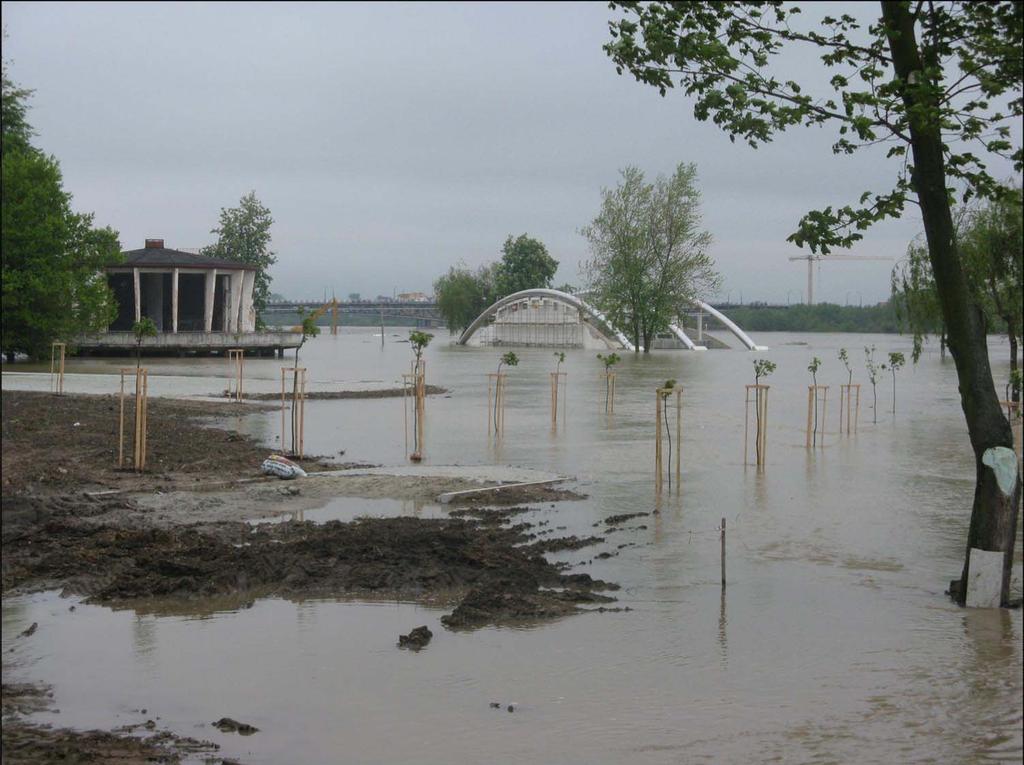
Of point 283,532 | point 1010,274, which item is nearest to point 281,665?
point 283,532

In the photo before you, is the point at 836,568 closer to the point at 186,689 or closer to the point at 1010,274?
the point at 186,689

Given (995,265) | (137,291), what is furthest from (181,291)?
(995,265)

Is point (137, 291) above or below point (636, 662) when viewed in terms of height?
above

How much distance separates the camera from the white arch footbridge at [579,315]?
87.1 metres

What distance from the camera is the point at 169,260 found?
6175 cm

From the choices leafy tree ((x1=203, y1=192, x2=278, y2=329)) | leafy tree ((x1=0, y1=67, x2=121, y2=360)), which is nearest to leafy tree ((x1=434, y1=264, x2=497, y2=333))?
leafy tree ((x1=203, y1=192, x2=278, y2=329))

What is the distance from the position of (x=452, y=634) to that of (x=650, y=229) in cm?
6481

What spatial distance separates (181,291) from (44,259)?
2418cm

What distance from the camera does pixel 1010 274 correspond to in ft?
65.7

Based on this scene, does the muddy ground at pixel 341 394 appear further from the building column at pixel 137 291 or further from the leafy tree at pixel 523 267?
the leafy tree at pixel 523 267

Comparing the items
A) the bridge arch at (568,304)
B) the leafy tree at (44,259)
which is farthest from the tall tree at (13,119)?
the bridge arch at (568,304)

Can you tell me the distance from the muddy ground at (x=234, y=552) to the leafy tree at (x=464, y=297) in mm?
102539

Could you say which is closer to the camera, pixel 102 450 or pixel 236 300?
pixel 102 450

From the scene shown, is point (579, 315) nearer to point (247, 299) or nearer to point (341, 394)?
point (247, 299)
